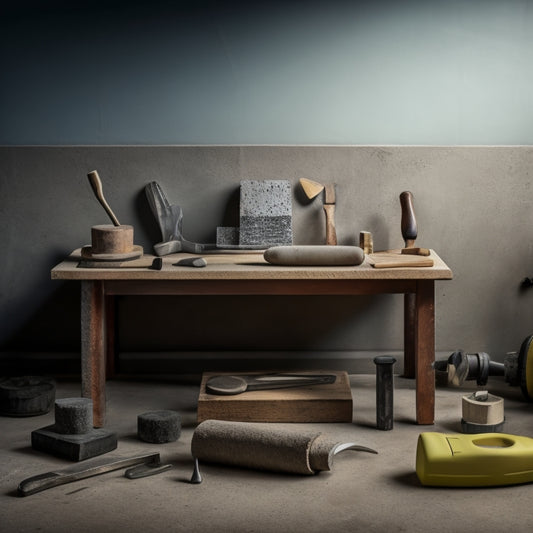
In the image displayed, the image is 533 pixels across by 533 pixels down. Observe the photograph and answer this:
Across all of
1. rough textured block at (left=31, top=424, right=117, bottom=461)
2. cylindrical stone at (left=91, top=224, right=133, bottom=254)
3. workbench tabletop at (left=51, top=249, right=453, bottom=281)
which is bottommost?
rough textured block at (left=31, top=424, right=117, bottom=461)

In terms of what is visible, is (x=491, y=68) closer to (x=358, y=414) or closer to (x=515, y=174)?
(x=515, y=174)

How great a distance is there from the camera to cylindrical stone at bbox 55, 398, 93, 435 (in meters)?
3.71

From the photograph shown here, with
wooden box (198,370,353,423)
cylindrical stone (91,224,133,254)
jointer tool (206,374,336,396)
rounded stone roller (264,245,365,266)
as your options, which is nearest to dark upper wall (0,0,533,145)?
cylindrical stone (91,224,133,254)

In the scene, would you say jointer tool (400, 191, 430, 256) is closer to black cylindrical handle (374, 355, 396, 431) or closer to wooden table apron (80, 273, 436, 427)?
wooden table apron (80, 273, 436, 427)

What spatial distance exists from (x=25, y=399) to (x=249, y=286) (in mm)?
1200

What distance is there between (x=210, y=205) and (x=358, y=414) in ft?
4.59

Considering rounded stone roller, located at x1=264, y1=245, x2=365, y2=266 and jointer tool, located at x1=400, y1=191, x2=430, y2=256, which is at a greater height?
jointer tool, located at x1=400, y1=191, x2=430, y2=256

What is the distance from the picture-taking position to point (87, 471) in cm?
344

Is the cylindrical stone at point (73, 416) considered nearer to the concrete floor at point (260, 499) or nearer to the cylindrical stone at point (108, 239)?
the concrete floor at point (260, 499)

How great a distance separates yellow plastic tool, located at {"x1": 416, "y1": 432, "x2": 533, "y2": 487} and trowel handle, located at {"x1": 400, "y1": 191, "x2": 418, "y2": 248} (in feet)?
4.81

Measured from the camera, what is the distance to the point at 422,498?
10.7 feet

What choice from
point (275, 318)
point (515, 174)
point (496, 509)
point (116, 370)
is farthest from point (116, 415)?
point (515, 174)

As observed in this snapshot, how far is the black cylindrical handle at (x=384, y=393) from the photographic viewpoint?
399cm

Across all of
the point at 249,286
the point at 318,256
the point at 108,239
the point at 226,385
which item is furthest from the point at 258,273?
the point at 108,239
